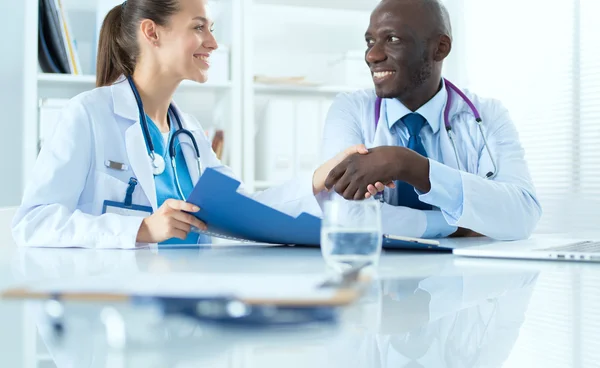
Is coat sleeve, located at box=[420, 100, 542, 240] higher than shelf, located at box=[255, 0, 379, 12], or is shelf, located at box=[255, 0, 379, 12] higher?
shelf, located at box=[255, 0, 379, 12]

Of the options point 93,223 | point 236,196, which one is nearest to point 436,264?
point 236,196

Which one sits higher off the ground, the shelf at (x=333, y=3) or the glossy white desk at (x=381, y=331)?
the shelf at (x=333, y=3)

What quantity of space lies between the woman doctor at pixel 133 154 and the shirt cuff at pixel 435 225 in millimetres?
332

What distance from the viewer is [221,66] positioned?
301 cm

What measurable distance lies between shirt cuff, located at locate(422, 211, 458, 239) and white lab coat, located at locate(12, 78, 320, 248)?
378mm

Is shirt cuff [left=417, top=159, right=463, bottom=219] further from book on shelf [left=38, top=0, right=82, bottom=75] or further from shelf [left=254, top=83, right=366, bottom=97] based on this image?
book on shelf [left=38, top=0, right=82, bottom=75]

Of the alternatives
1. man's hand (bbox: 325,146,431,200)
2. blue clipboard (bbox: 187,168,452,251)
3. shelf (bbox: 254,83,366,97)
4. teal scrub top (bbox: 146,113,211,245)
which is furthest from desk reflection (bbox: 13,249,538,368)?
shelf (bbox: 254,83,366,97)

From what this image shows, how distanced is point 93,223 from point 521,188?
3.58 ft

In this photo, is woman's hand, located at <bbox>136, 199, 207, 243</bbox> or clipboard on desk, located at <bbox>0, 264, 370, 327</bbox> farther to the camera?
woman's hand, located at <bbox>136, 199, 207, 243</bbox>

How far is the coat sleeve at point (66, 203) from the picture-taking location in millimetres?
1249

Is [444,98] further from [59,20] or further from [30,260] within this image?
[59,20]

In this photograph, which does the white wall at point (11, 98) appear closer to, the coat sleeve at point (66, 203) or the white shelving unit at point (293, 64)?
the white shelving unit at point (293, 64)

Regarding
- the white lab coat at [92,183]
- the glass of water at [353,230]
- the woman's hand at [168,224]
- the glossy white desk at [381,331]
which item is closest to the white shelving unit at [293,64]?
the white lab coat at [92,183]

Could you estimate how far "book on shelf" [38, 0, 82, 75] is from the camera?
272 cm
